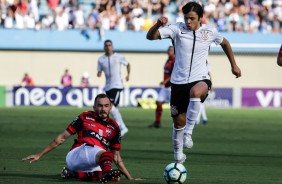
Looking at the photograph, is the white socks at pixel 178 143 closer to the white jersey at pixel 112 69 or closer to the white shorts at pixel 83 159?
the white shorts at pixel 83 159

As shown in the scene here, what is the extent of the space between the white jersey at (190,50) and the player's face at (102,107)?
1.61 metres

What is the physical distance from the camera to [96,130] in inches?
401

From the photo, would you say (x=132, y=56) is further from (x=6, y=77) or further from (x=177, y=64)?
(x=177, y=64)

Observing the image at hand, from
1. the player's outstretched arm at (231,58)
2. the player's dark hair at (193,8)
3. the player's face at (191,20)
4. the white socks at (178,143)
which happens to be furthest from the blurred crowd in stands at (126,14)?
the player's dark hair at (193,8)

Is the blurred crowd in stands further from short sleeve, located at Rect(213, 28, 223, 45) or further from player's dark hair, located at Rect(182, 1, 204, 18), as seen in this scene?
player's dark hair, located at Rect(182, 1, 204, 18)

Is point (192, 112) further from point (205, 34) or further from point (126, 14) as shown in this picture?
point (126, 14)

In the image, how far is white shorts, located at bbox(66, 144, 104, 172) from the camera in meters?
10.0

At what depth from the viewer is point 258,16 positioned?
131ft

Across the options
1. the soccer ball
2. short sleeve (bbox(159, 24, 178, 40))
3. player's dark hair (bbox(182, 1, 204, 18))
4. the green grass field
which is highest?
player's dark hair (bbox(182, 1, 204, 18))

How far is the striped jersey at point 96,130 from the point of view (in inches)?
400

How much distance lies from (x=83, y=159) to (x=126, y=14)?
2930 centimetres

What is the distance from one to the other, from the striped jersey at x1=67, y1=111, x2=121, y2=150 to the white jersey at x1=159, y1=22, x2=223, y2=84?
57.6 inches

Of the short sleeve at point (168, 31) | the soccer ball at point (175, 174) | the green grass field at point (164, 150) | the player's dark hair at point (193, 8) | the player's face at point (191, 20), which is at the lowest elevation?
the green grass field at point (164, 150)

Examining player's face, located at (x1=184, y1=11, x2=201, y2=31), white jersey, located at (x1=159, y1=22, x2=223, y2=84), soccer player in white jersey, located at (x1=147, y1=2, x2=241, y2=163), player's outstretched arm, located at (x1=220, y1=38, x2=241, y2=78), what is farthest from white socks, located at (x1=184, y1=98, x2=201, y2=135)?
player's face, located at (x1=184, y1=11, x2=201, y2=31)
